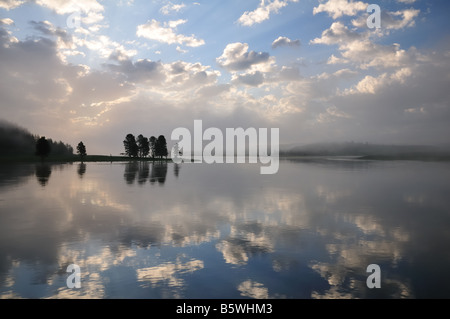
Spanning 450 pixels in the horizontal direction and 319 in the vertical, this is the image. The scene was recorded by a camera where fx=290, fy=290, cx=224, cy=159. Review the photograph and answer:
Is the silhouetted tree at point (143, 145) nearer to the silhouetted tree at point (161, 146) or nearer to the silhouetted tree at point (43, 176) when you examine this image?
the silhouetted tree at point (161, 146)

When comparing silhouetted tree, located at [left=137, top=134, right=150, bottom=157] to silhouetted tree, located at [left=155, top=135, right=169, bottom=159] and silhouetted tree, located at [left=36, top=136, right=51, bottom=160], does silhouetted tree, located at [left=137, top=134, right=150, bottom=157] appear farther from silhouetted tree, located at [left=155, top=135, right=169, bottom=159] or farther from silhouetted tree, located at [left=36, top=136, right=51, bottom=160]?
silhouetted tree, located at [left=36, top=136, right=51, bottom=160]

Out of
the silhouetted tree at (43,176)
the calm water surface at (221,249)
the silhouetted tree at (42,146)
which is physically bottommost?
the calm water surface at (221,249)

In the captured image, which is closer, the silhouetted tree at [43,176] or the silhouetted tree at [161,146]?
the silhouetted tree at [43,176]

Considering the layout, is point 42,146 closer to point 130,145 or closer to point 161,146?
point 130,145

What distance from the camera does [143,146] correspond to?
624 feet

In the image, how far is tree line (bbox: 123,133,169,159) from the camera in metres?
180

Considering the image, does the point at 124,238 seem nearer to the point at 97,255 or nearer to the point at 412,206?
the point at 97,255

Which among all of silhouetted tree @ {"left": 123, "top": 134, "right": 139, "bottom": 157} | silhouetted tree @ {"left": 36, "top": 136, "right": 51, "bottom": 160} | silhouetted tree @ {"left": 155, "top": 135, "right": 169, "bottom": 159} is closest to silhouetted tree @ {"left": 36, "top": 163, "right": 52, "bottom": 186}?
silhouetted tree @ {"left": 36, "top": 136, "right": 51, "bottom": 160}

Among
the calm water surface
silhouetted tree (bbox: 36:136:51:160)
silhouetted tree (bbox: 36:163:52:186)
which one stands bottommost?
the calm water surface

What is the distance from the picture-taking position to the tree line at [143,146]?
180000mm

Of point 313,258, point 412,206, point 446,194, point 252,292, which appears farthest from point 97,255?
point 446,194

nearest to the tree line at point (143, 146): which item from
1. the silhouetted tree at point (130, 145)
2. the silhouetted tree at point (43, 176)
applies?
the silhouetted tree at point (130, 145)

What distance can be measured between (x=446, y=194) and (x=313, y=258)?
3009 cm
